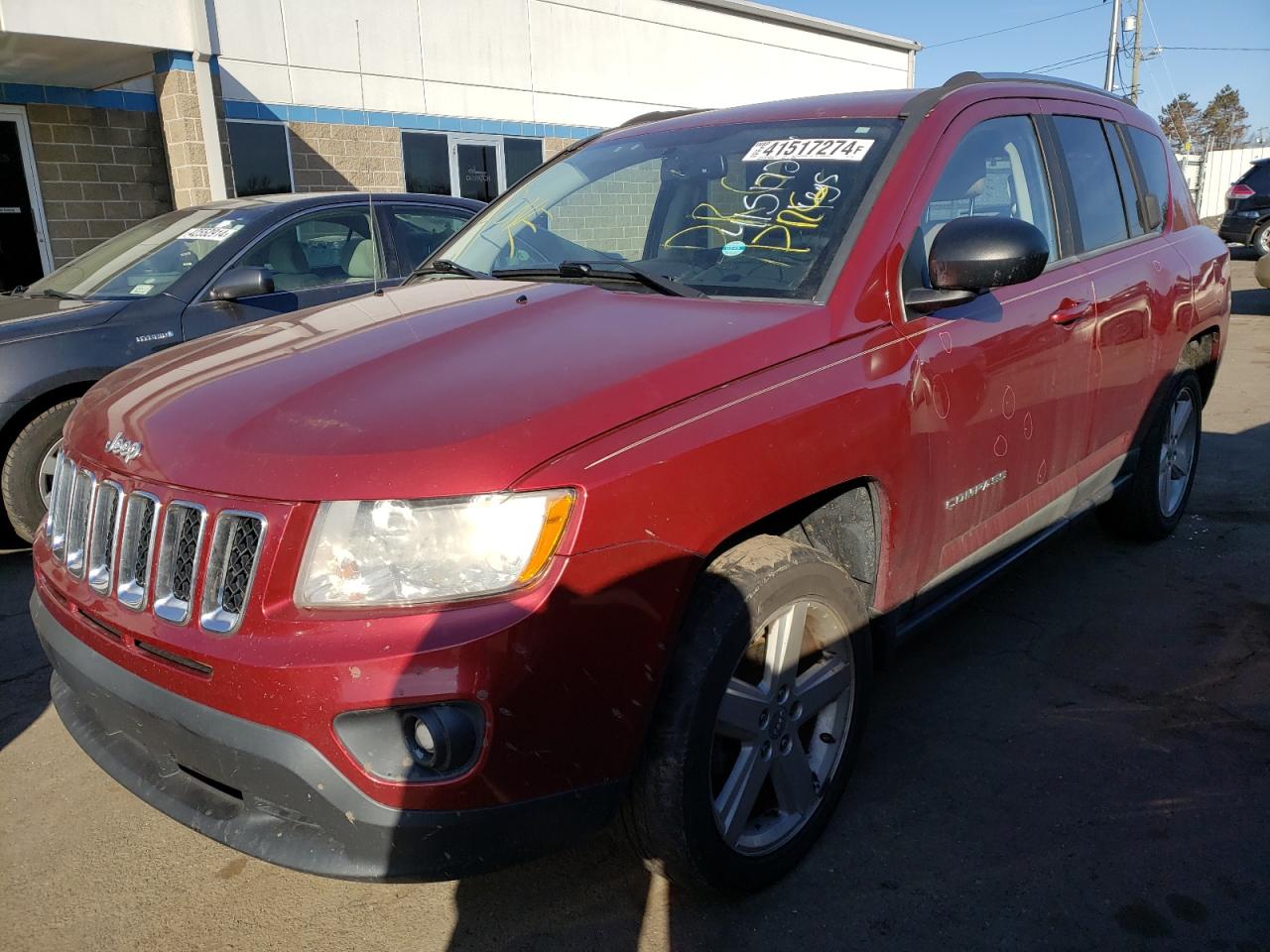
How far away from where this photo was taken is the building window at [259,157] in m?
11.2

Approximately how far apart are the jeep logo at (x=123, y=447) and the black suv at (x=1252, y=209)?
20312mm

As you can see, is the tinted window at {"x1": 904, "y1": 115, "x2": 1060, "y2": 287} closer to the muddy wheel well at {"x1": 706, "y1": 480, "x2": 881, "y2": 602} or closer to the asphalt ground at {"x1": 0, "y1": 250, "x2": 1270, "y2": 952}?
the muddy wheel well at {"x1": 706, "y1": 480, "x2": 881, "y2": 602}

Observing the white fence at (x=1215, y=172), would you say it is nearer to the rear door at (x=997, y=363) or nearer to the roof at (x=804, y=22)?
the roof at (x=804, y=22)

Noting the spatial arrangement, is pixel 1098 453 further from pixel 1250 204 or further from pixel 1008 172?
pixel 1250 204

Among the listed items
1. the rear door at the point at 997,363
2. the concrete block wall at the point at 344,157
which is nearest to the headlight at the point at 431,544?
the rear door at the point at 997,363

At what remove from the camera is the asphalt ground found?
2.33 meters

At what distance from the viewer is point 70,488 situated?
2.42 m

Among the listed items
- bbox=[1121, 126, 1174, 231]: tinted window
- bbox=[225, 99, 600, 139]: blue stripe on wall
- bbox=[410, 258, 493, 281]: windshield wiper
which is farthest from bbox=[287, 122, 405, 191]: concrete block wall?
bbox=[1121, 126, 1174, 231]: tinted window

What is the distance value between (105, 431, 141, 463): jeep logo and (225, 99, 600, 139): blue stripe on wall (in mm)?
10278

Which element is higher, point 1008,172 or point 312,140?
point 312,140

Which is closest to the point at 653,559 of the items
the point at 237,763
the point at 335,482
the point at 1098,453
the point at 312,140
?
the point at 335,482

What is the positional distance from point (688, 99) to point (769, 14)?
280 centimetres

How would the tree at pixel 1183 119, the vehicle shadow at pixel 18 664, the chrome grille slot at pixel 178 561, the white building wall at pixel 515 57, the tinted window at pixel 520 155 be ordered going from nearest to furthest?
1. the chrome grille slot at pixel 178 561
2. the vehicle shadow at pixel 18 664
3. the white building wall at pixel 515 57
4. the tinted window at pixel 520 155
5. the tree at pixel 1183 119

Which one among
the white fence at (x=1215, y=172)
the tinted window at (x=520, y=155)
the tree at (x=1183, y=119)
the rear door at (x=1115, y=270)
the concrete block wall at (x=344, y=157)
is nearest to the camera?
the rear door at (x=1115, y=270)
